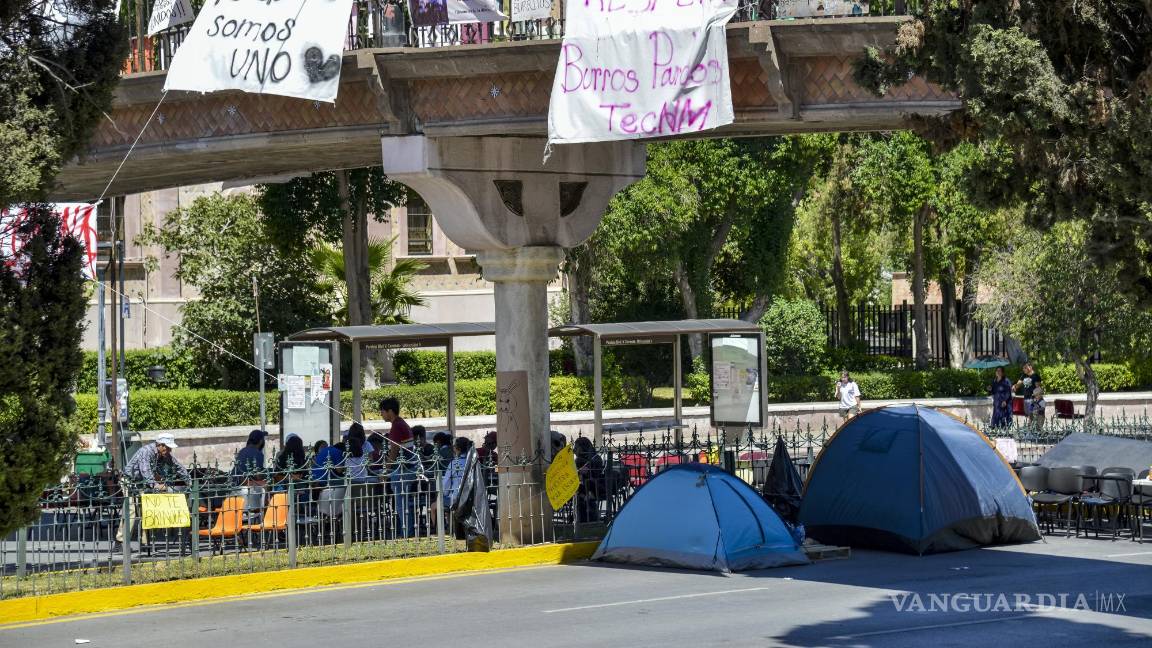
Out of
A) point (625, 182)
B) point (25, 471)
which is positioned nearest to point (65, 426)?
point (25, 471)

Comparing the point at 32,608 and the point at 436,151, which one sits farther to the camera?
the point at 436,151

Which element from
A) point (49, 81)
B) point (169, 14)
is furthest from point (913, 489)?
point (49, 81)

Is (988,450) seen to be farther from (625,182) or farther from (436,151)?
(436,151)

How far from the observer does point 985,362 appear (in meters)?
Result: 49.0

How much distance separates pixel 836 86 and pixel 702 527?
16.0 ft

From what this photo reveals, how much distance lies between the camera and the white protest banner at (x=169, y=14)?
17875 millimetres

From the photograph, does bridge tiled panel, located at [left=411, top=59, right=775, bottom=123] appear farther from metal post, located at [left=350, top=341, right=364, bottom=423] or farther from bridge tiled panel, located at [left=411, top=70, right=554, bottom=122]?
metal post, located at [left=350, top=341, right=364, bottom=423]

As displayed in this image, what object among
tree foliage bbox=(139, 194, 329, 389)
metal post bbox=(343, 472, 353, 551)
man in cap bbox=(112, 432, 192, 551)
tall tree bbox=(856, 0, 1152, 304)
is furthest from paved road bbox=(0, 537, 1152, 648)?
tree foliage bbox=(139, 194, 329, 389)

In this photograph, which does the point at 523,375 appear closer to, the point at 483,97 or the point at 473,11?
the point at 483,97

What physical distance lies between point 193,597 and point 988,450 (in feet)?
30.2

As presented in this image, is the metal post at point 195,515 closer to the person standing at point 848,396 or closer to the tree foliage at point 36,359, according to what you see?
the tree foliage at point 36,359

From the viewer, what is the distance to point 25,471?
11516mm

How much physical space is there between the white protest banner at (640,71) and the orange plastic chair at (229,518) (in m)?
5.28

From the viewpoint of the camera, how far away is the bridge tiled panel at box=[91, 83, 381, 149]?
17.3 metres
